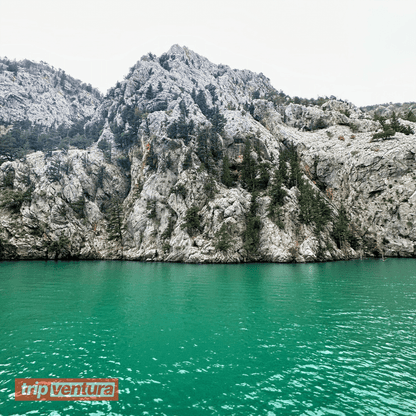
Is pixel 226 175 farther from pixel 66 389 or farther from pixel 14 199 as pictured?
pixel 66 389

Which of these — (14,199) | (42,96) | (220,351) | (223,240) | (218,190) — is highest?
(42,96)

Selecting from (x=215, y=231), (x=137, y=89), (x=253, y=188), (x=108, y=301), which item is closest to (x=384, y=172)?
(x=253, y=188)

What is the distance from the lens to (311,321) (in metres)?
19.2

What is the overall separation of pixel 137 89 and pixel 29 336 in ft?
461

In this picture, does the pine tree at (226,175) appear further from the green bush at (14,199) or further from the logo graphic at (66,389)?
the logo graphic at (66,389)

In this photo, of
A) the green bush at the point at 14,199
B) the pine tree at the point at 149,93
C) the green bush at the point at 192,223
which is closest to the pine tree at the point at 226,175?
the green bush at the point at 192,223

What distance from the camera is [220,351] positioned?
556 inches

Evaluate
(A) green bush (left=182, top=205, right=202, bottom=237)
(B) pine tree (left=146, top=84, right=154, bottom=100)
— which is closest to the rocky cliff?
(A) green bush (left=182, top=205, right=202, bottom=237)

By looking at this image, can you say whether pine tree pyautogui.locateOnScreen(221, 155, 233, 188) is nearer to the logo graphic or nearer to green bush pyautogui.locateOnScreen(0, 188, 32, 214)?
green bush pyautogui.locateOnScreen(0, 188, 32, 214)

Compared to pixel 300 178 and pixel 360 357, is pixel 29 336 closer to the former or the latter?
pixel 360 357

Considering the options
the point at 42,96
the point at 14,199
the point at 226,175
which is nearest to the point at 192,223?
the point at 226,175

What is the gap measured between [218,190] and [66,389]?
74291 mm

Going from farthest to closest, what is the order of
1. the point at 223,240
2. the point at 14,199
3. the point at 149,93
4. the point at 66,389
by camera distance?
the point at 149,93, the point at 14,199, the point at 223,240, the point at 66,389

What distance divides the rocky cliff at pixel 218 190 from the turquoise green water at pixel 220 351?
4506 cm
